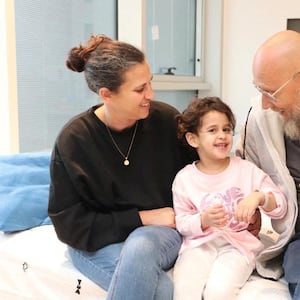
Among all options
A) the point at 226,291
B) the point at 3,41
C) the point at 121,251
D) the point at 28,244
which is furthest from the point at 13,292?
the point at 3,41

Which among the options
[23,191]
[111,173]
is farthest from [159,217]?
[23,191]

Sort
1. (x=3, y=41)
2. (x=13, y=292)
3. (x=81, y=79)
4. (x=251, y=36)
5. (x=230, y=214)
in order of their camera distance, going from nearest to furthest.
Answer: (x=230, y=214)
(x=13, y=292)
(x=3, y=41)
(x=81, y=79)
(x=251, y=36)

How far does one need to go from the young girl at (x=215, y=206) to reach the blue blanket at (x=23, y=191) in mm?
606

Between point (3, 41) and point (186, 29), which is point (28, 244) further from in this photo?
point (186, 29)

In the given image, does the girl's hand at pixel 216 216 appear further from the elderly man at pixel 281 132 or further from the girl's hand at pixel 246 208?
the elderly man at pixel 281 132

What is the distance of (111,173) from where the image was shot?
1.44 m

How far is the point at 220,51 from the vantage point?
3.58 metres

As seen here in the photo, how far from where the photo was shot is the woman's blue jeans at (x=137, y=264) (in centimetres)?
119

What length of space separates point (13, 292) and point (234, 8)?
2.76 m

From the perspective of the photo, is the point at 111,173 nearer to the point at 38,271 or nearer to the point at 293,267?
the point at 38,271

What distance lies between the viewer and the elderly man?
1248 mm

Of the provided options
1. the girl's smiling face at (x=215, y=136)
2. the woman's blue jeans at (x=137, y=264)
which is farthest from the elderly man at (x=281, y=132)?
the woman's blue jeans at (x=137, y=264)

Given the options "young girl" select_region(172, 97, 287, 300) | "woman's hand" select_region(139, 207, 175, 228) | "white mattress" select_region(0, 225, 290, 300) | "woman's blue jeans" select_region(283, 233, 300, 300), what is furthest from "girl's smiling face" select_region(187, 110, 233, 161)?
"white mattress" select_region(0, 225, 290, 300)

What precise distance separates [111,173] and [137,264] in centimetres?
35
